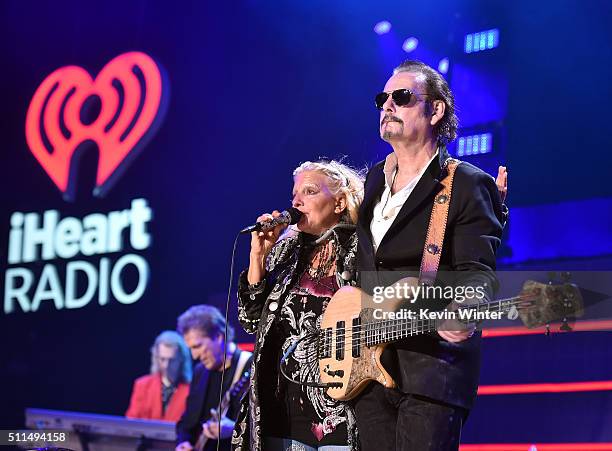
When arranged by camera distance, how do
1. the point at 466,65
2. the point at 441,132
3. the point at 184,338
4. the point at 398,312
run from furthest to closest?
the point at 184,338
the point at 466,65
the point at 441,132
the point at 398,312

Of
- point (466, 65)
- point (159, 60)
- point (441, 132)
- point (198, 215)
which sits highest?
point (159, 60)

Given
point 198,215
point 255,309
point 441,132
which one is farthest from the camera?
point 198,215

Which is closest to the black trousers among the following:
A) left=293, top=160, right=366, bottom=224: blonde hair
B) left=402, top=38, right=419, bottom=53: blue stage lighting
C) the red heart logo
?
left=293, top=160, right=366, bottom=224: blonde hair

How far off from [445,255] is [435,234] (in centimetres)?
8

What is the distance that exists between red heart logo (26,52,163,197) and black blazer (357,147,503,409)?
184 inches

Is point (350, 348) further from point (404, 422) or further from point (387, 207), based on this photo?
point (387, 207)

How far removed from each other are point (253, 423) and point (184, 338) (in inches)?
127

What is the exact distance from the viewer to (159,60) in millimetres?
7230

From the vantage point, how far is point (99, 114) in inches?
298

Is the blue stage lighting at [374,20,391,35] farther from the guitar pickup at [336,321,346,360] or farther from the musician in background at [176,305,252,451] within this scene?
the guitar pickup at [336,321,346,360]

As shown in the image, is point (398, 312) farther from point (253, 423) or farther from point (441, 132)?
point (253, 423)

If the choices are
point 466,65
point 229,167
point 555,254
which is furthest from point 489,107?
point 229,167

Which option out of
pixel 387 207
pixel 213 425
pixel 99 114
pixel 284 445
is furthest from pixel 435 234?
pixel 99 114

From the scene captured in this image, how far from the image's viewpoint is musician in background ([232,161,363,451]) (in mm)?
3172
